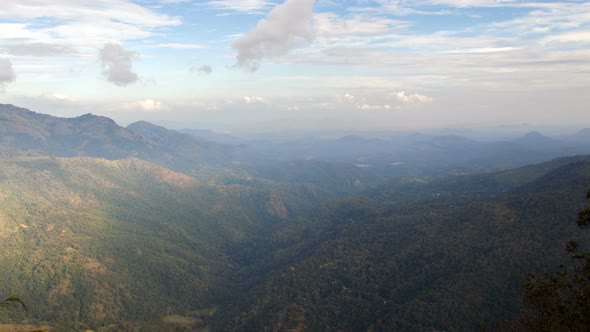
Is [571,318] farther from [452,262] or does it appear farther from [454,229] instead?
[454,229]

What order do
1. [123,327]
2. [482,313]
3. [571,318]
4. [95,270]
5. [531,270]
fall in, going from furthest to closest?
[95,270]
[123,327]
[531,270]
[482,313]
[571,318]

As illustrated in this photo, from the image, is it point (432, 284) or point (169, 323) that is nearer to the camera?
point (432, 284)

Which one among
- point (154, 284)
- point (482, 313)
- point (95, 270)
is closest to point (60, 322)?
point (95, 270)

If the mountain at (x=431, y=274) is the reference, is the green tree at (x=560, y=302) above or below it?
above

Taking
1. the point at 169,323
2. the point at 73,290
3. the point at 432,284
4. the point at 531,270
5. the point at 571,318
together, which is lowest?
the point at 169,323

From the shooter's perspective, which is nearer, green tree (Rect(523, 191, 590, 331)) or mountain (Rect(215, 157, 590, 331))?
green tree (Rect(523, 191, 590, 331))

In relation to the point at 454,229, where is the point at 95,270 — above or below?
below

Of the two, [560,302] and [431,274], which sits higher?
[560,302]

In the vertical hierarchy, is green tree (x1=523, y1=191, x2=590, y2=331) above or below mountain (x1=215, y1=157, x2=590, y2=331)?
above

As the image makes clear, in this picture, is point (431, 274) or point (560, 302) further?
point (431, 274)

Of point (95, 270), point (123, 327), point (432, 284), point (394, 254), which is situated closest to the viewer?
point (432, 284)

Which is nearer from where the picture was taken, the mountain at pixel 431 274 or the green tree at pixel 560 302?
the green tree at pixel 560 302
